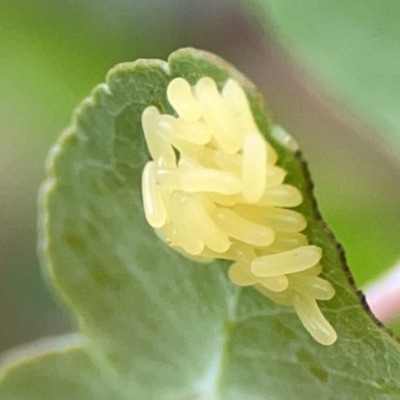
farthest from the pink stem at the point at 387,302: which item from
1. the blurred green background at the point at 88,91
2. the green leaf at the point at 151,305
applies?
the blurred green background at the point at 88,91

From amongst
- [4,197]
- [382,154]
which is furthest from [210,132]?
[4,197]

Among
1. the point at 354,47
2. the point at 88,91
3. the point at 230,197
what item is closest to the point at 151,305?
the point at 230,197

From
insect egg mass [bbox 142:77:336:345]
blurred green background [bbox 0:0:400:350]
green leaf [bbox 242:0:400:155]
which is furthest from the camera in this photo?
blurred green background [bbox 0:0:400:350]

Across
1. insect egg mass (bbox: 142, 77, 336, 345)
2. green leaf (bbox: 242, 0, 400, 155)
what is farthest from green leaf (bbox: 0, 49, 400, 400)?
green leaf (bbox: 242, 0, 400, 155)

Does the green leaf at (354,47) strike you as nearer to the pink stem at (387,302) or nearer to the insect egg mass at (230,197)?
the pink stem at (387,302)

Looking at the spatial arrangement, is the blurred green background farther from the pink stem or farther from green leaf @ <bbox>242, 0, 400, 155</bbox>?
the pink stem

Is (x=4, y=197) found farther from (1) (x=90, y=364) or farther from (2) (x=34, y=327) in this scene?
(1) (x=90, y=364)
